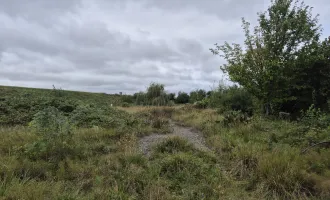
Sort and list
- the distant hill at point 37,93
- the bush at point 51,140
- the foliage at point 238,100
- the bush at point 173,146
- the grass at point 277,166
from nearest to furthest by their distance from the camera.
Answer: the grass at point 277,166
the bush at point 51,140
the bush at point 173,146
the foliage at point 238,100
the distant hill at point 37,93

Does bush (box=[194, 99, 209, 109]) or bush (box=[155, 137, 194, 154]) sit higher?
bush (box=[194, 99, 209, 109])

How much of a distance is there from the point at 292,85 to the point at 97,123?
28.1 feet

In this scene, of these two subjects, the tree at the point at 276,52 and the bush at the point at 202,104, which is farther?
the bush at the point at 202,104

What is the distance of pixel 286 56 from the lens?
34.2ft

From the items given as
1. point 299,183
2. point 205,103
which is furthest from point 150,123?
point 205,103

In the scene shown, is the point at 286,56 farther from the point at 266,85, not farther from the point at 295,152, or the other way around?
the point at 295,152

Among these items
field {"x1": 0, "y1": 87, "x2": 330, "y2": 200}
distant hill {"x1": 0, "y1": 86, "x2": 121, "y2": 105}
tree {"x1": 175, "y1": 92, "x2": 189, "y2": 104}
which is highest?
tree {"x1": 175, "y1": 92, "x2": 189, "y2": 104}

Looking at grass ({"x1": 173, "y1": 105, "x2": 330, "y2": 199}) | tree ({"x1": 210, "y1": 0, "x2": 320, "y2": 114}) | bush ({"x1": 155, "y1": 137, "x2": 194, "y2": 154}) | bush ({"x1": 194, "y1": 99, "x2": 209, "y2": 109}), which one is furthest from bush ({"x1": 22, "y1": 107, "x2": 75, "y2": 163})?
bush ({"x1": 194, "y1": 99, "x2": 209, "y2": 109})

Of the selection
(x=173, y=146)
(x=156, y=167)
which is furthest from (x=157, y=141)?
(x=156, y=167)

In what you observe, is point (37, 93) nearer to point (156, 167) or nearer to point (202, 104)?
point (202, 104)

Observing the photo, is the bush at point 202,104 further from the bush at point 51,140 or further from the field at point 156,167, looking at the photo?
the bush at point 51,140

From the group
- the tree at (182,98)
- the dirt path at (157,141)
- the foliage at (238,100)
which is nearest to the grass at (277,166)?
the dirt path at (157,141)

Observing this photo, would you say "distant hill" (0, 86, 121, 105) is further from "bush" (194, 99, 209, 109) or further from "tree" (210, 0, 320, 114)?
"tree" (210, 0, 320, 114)

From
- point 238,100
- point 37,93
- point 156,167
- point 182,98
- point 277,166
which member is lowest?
point 156,167
